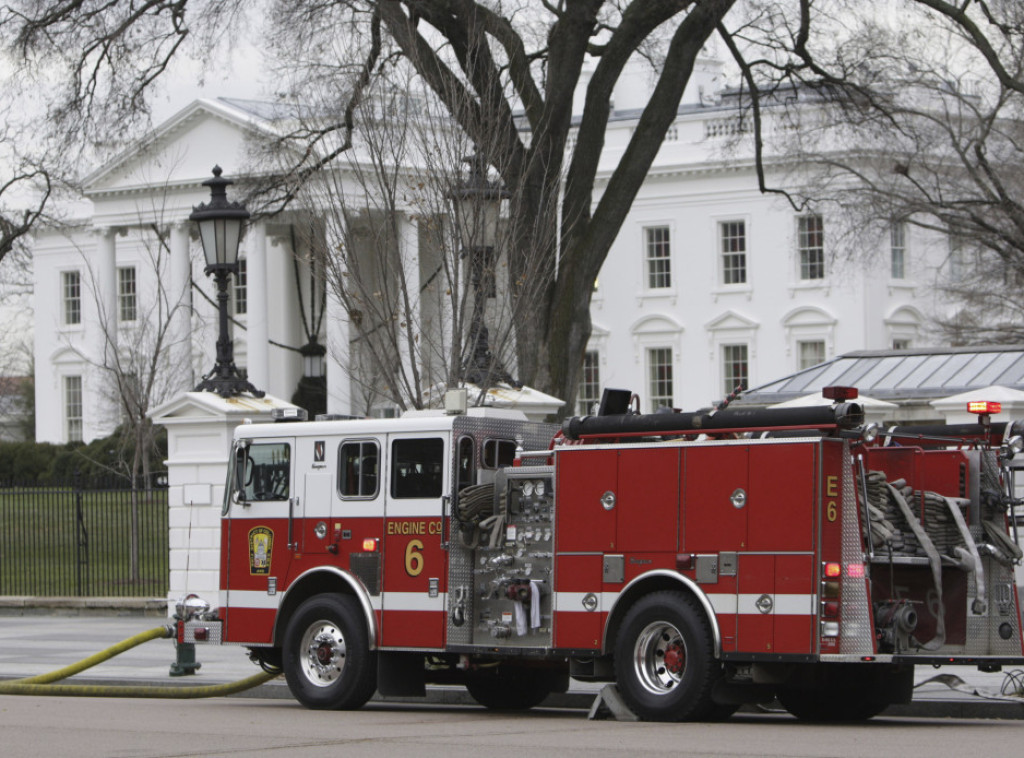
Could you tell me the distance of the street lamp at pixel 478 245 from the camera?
20328mm

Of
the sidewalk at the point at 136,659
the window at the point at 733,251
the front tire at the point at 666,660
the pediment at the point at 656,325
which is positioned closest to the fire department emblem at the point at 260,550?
the sidewalk at the point at 136,659

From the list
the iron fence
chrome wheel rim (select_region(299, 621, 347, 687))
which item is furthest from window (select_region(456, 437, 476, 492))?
the iron fence

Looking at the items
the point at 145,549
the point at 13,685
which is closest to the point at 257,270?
the point at 145,549

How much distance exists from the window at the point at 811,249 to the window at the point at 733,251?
2.18 metres

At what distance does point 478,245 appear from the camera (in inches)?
809

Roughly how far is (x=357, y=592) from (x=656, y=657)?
9.25 ft

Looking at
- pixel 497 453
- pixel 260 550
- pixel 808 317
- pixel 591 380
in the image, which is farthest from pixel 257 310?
pixel 497 453

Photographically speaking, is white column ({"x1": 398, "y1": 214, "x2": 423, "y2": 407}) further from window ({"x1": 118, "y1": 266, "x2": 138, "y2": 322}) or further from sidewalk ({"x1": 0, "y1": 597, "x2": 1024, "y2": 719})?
window ({"x1": 118, "y1": 266, "x2": 138, "y2": 322})

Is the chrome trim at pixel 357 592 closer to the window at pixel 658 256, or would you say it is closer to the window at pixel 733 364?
the window at pixel 733 364

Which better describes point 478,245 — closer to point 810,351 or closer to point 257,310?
point 810,351

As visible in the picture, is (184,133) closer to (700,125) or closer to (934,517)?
(700,125)

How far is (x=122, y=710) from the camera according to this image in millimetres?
14938

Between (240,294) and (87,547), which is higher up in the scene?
(240,294)

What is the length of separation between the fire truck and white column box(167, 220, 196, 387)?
32571mm
